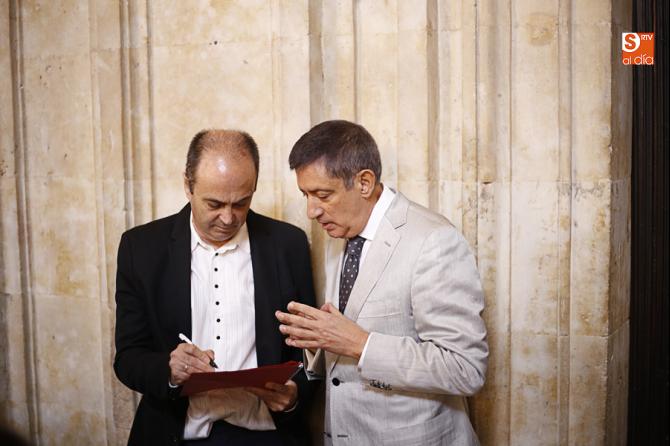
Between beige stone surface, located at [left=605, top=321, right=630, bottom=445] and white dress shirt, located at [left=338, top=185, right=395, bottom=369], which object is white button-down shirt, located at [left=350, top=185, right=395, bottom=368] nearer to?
white dress shirt, located at [left=338, top=185, right=395, bottom=369]

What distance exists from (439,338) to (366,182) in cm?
64

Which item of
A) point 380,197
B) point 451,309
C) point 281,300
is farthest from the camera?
point 281,300

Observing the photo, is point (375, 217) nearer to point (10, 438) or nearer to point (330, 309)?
point (330, 309)

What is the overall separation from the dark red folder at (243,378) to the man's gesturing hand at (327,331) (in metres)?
0.11

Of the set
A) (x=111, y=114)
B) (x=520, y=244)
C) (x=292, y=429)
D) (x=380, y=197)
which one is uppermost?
(x=111, y=114)

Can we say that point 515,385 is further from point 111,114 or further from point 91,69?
point 91,69

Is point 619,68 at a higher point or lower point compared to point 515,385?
higher

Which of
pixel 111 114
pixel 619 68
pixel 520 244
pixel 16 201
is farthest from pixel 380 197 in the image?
pixel 16 201

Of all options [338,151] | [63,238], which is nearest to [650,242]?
[338,151]

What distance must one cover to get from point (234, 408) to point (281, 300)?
0.48m

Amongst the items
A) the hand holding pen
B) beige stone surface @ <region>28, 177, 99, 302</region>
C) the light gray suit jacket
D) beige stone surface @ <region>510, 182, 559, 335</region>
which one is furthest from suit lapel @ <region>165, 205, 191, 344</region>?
beige stone surface @ <region>510, 182, 559, 335</region>

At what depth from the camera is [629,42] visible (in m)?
3.55

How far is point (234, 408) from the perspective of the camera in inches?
128

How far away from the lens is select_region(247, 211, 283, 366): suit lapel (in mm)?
3252
